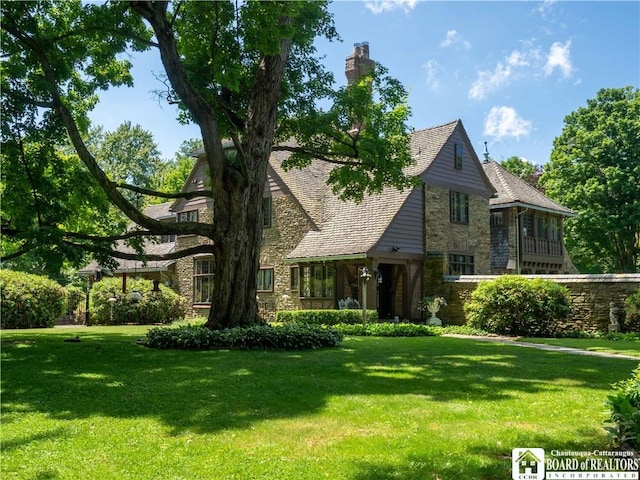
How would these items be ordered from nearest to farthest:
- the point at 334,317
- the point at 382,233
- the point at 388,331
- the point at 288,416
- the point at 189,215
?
the point at 288,416 → the point at 388,331 → the point at 334,317 → the point at 382,233 → the point at 189,215

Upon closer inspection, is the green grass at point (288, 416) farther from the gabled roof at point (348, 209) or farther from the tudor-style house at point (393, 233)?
the tudor-style house at point (393, 233)

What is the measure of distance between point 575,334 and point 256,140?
11.8 m

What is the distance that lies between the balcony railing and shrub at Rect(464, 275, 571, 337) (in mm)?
10610

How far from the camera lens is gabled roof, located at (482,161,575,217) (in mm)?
28891

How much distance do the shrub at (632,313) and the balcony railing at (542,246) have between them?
11.1 meters

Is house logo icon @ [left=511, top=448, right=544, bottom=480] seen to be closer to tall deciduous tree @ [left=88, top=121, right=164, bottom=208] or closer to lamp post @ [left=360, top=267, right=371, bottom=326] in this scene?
lamp post @ [left=360, top=267, right=371, bottom=326]

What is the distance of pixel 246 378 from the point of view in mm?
8492

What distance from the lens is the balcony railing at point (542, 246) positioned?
29.6 metres

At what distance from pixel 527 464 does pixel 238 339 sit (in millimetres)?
8564

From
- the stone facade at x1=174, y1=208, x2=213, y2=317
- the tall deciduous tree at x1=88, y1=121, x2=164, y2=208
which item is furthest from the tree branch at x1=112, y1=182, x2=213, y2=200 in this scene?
the tall deciduous tree at x1=88, y1=121, x2=164, y2=208

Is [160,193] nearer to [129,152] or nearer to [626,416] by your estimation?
[626,416]

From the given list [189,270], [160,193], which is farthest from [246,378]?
[189,270]

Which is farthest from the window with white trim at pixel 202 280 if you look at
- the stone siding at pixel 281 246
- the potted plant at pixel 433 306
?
the potted plant at pixel 433 306

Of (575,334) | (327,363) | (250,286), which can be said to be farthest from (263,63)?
(575,334)
